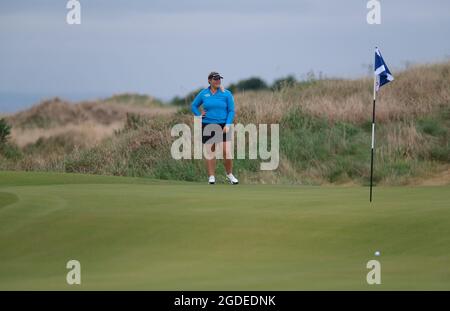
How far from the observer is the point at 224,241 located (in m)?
13.8

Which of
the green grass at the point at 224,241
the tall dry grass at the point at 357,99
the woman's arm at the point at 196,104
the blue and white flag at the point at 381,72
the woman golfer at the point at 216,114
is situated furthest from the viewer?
the tall dry grass at the point at 357,99

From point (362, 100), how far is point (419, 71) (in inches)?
118

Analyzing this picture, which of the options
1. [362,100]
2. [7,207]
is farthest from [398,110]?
[7,207]

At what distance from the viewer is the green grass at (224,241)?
39.2ft

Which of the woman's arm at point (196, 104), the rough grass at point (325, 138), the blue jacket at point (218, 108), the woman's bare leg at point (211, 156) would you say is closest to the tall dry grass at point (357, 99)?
the rough grass at point (325, 138)

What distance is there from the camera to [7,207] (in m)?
16.0

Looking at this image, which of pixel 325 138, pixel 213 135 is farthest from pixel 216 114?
pixel 325 138

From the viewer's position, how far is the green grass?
1194 centimetres

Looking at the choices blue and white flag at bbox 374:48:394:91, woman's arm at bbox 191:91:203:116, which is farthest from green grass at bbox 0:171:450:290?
woman's arm at bbox 191:91:203:116

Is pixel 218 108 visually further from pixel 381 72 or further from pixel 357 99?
pixel 357 99

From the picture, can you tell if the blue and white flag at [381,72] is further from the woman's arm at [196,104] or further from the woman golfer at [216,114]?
the woman's arm at [196,104]

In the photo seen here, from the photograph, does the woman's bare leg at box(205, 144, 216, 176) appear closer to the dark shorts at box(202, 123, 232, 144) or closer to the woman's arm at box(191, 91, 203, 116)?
the dark shorts at box(202, 123, 232, 144)

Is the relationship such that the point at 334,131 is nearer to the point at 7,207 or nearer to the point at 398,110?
the point at 398,110
